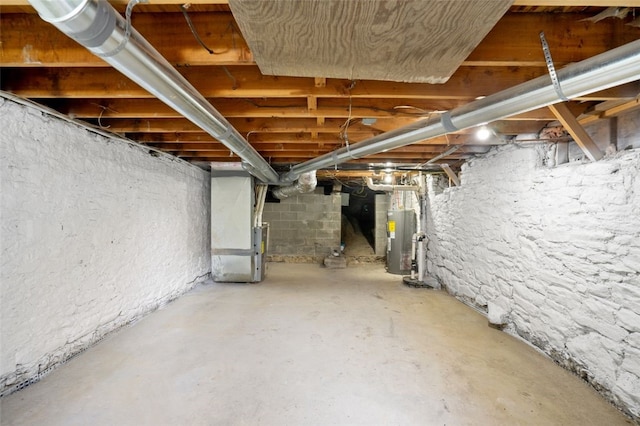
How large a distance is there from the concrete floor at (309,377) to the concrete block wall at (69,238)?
205 millimetres

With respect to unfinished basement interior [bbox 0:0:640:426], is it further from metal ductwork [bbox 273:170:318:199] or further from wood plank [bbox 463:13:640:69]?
metal ductwork [bbox 273:170:318:199]

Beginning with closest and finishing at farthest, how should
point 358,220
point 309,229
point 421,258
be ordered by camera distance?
1. point 421,258
2. point 309,229
3. point 358,220

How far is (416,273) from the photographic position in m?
4.58

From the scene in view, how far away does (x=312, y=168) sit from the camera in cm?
315

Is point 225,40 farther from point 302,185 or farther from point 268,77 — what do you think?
point 302,185

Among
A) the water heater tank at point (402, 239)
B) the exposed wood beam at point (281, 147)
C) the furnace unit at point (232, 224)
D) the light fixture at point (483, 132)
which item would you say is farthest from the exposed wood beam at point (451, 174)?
the furnace unit at point (232, 224)

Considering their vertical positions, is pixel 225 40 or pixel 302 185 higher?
pixel 225 40

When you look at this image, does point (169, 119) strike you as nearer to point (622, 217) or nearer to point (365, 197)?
point (622, 217)

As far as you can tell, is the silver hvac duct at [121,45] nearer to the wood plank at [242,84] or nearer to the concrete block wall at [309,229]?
the wood plank at [242,84]

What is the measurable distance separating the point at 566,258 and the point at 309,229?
481cm

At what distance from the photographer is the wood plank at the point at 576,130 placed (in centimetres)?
173

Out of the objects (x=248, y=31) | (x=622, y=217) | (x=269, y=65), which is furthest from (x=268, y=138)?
(x=622, y=217)

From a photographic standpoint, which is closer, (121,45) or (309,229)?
(121,45)

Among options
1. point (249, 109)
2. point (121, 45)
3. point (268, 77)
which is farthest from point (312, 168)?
point (121, 45)
